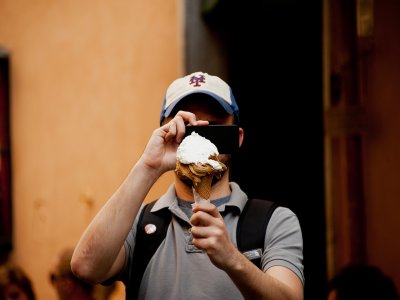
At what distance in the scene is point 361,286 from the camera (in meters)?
3.65

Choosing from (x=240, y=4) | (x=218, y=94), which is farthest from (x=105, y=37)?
(x=218, y=94)

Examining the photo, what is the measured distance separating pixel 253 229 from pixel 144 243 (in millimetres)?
388

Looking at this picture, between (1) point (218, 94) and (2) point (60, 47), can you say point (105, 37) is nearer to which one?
(2) point (60, 47)

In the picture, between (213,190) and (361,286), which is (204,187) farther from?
(361,286)

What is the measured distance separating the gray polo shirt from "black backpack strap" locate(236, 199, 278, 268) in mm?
17

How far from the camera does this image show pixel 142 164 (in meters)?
2.30

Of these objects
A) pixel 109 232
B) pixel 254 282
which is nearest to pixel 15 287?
pixel 109 232

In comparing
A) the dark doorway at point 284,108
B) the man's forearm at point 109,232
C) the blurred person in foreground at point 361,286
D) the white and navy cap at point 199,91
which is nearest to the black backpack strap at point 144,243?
the man's forearm at point 109,232

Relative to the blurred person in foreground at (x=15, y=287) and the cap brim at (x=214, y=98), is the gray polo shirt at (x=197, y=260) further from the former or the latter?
the blurred person in foreground at (x=15, y=287)

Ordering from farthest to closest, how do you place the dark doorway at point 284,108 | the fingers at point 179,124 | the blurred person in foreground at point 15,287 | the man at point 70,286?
the dark doorway at point 284,108, the blurred person in foreground at point 15,287, the man at point 70,286, the fingers at point 179,124

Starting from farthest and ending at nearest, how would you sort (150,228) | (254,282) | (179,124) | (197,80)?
(197,80) < (150,228) < (179,124) < (254,282)

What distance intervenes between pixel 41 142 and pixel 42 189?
1.56ft

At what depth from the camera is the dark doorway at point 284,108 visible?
5.53 m

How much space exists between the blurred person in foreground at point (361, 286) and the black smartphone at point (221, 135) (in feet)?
5.67
